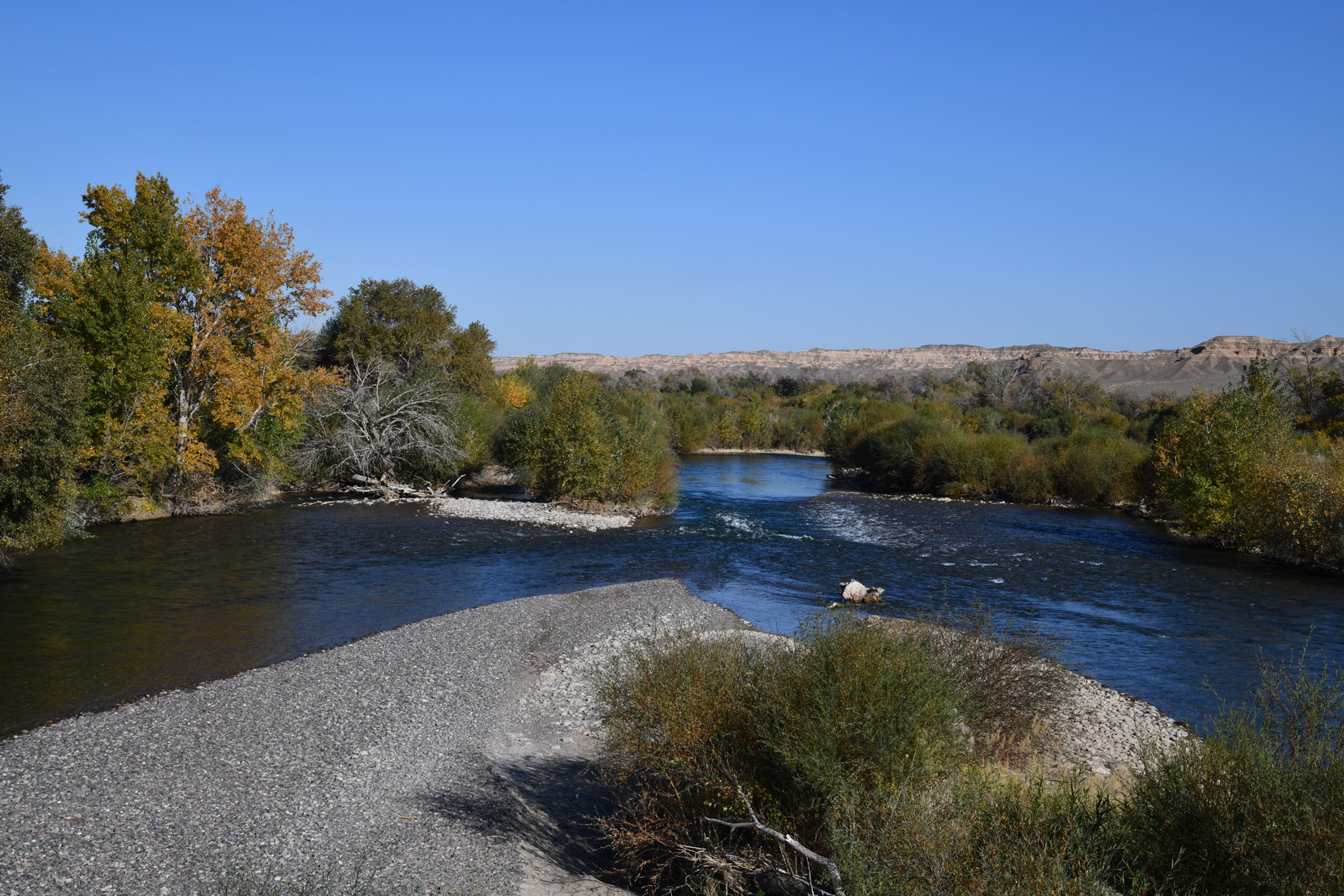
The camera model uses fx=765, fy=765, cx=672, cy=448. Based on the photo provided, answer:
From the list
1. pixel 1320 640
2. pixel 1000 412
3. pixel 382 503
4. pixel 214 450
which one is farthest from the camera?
pixel 1000 412

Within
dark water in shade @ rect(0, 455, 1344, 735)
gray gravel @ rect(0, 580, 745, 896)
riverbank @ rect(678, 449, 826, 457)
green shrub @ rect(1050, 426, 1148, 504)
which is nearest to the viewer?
gray gravel @ rect(0, 580, 745, 896)

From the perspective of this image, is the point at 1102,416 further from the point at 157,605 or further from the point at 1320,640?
the point at 157,605

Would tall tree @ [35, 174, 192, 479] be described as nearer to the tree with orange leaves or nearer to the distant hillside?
the tree with orange leaves

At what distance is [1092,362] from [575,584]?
13318 centimetres

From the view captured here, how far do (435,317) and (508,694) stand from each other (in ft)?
129

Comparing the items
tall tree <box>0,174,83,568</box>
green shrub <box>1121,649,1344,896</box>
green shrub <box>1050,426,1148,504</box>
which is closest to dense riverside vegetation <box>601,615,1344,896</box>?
green shrub <box>1121,649,1344,896</box>

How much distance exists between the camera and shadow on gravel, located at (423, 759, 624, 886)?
7098mm

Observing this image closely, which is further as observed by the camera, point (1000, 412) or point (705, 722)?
point (1000, 412)

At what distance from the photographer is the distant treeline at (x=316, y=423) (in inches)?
882

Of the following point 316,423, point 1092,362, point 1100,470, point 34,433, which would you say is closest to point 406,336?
point 316,423

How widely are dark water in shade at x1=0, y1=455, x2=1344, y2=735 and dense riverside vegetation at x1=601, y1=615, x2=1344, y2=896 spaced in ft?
26.6

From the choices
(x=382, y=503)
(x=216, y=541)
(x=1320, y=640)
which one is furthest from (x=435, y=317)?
(x=1320, y=640)

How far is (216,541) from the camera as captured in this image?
23297mm

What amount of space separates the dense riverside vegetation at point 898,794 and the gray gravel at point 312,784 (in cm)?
140
